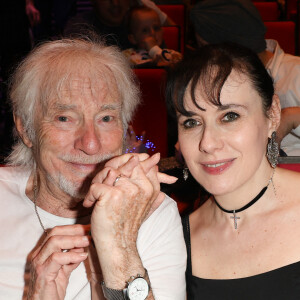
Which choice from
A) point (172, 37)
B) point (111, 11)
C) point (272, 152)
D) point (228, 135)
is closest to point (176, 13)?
point (172, 37)

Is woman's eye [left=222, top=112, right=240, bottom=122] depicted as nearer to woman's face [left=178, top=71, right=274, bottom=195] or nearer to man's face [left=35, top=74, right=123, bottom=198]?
woman's face [left=178, top=71, right=274, bottom=195]

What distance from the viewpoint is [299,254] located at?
1963mm

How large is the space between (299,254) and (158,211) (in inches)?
22.1

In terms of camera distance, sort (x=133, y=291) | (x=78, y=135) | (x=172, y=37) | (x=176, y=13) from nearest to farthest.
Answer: (x=133, y=291) → (x=78, y=135) → (x=172, y=37) → (x=176, y=13)

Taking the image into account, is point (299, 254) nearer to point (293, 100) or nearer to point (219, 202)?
point (219, 202)

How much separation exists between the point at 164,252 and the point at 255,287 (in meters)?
0.38

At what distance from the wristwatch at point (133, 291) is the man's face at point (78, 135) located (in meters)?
0.49

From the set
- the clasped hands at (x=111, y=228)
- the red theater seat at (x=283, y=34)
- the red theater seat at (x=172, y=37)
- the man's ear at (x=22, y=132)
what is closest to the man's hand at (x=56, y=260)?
the clasped hands at (x=111, y=228)

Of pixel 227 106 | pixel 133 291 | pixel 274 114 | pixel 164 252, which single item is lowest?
pixel 164 252

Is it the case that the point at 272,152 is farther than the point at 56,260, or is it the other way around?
the point at 272,152

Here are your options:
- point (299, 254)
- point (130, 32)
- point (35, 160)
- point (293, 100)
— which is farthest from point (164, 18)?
point (299, 254)

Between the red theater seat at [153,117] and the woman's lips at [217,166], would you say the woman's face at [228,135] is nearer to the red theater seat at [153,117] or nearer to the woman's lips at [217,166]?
the woman's lips at [217,166]

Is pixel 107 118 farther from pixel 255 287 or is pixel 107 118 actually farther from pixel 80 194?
pixel 255 287

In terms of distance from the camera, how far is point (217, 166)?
1.98 meters
